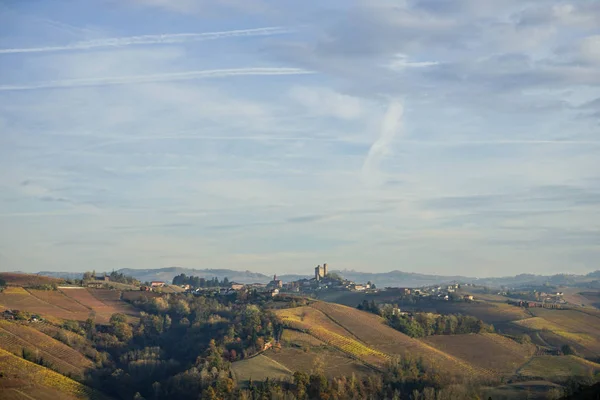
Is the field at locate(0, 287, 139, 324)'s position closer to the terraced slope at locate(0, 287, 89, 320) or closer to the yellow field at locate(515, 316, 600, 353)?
the terraced slope at locate(0, 287, 89, 320)

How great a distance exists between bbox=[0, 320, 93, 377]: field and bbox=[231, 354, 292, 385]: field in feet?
82.9

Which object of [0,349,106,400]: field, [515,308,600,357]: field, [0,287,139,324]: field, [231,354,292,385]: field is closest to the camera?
[0,349,106,400]: field

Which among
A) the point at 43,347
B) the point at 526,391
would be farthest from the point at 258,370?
the point at 526,391

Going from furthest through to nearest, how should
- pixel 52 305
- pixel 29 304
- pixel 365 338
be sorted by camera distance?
pixel 52 305 → pixel 29 304 → pixel 365 338

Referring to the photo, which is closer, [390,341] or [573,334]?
[390,341]

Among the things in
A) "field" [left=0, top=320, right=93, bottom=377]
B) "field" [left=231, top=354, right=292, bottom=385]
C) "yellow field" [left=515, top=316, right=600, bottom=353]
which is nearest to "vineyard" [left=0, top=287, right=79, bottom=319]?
"field" [left=0, top=320, right=93, bottom=377]

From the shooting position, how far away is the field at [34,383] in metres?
109

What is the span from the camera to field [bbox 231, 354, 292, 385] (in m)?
126

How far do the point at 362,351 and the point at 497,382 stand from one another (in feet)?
95.3

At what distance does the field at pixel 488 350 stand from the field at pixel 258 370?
3596cm

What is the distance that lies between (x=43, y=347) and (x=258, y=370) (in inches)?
1461

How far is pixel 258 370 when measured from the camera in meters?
131

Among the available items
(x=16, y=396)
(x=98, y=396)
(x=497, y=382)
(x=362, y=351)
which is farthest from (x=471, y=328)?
(x=16, y=396)

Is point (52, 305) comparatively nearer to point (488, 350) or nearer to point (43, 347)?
point (43, 347)
